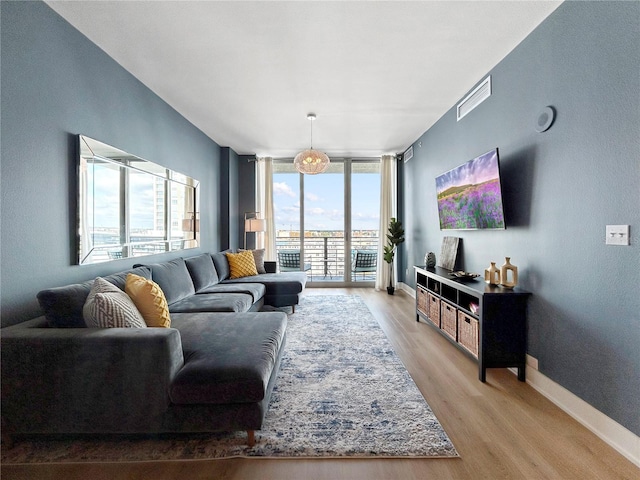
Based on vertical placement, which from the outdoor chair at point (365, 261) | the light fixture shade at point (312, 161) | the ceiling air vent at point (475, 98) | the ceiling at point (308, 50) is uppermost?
the ceiling at point (308, 50)

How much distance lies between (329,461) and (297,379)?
846 millimetres

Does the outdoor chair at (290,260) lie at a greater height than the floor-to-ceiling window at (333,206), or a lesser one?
lesser

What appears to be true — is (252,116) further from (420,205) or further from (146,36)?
(420,205)

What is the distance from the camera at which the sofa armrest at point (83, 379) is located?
154cm

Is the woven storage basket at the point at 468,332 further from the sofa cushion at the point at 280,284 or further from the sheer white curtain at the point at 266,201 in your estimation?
the sheer white curtain at the point at 266,201

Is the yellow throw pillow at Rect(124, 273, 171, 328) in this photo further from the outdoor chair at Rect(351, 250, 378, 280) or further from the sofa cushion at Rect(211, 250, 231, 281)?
the outdoor chair at Rect(351, 250, 378, 280)

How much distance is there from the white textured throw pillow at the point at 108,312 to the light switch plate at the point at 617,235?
2780 mm

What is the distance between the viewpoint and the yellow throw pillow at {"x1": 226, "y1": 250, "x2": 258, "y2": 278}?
462 cm

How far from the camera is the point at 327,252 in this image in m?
6.52

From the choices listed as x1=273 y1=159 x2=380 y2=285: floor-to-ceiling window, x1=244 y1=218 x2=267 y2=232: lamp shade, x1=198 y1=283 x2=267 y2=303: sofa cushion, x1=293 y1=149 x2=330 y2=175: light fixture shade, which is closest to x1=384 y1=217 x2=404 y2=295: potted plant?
x1=273 y1=159 x2=380 y2=285: floor-to-ceiling window

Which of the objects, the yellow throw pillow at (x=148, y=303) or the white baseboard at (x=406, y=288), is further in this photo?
the white baseboard at (x=406, y=288)

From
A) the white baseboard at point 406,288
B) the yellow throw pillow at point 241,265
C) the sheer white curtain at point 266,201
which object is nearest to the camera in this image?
the yellow throw pillow at point 241,265

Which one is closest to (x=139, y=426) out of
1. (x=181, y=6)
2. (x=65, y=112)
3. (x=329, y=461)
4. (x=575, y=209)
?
(x=329, y=461)

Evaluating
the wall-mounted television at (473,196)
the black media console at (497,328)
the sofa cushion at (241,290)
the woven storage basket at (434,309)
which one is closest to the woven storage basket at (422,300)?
the woven storage basket at (434,309)
